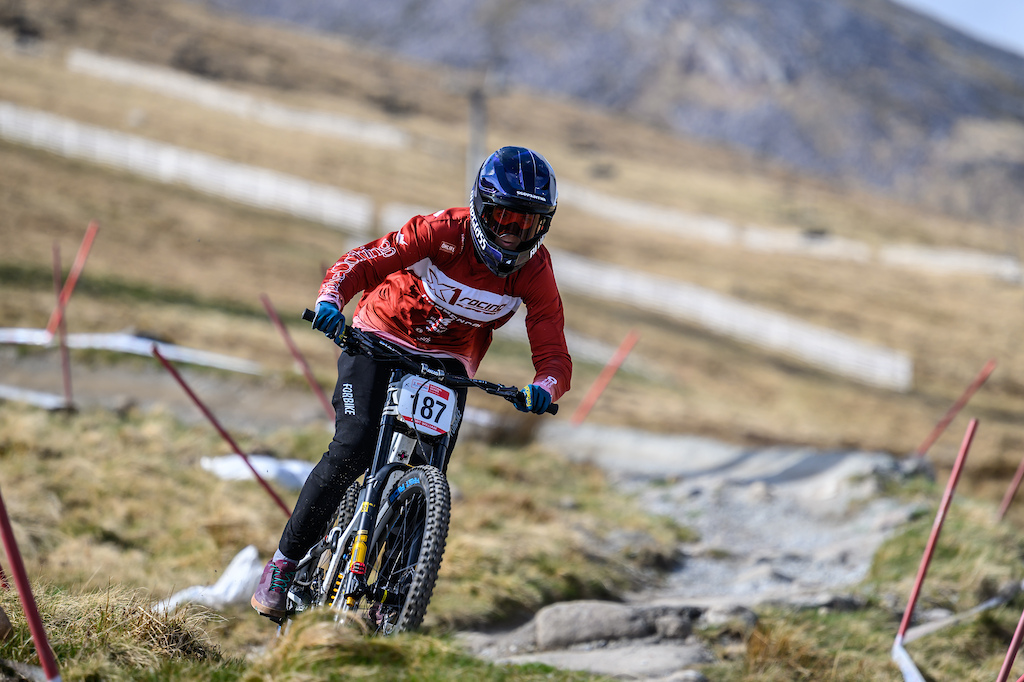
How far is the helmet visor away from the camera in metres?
4.46

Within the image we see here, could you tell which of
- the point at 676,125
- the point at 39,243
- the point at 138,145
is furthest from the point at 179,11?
the point at 676,125

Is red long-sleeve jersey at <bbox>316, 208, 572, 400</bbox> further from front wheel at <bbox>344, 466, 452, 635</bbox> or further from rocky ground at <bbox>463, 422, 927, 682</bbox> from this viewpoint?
rocky ground at <bbox>463, 422, 927, 682</bbox>

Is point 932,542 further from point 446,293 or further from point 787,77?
point 787,77

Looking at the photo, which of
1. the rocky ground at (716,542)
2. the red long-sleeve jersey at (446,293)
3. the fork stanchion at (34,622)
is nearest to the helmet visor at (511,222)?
the red long-sleeve jersey at (446,293)

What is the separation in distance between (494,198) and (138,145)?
37863mm

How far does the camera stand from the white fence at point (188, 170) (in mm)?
37188

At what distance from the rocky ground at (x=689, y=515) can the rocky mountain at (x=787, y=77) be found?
14174 cm

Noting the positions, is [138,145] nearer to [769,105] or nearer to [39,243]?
[39,243]

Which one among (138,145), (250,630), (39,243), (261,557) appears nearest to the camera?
(250,630)

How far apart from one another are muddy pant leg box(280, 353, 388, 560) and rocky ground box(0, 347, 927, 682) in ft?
4.42

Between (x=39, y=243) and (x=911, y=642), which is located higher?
(x=911, y=642)

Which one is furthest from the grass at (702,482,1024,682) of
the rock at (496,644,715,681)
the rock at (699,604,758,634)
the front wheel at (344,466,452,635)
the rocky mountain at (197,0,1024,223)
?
the rocky mountain at (197,0,1024,223)

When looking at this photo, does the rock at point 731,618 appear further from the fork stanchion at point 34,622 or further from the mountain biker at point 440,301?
the fork stanchion at point 34,622

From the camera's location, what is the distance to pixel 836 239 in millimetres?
53469
